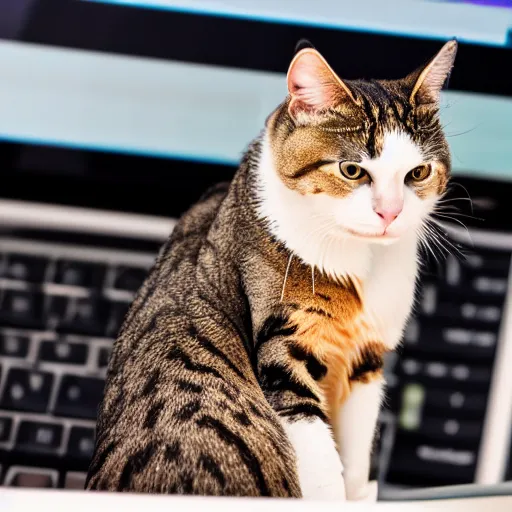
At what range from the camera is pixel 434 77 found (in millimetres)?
326

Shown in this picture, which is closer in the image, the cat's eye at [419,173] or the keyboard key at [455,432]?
the cat's eye at [419,173]

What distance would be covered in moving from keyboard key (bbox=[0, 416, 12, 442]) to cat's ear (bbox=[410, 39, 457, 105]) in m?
0.35

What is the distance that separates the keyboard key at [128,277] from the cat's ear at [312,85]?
23 centimetres

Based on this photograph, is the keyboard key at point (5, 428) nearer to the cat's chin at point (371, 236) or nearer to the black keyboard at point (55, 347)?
the black keyboard at point (55, 347)

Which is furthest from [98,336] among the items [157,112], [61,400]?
[157,112]

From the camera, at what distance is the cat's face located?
32 cm

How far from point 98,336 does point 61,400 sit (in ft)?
0.17

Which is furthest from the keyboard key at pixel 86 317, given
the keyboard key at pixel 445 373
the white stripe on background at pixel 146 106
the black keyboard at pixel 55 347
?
the keyboard key at pixel 445 373

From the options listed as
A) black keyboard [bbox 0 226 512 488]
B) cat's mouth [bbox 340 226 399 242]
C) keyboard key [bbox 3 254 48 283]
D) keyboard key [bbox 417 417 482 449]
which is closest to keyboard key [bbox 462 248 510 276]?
black keyboard [bbox 0 226 512 488]

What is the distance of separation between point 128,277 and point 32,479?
6.2 inches

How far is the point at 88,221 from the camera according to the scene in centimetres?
53

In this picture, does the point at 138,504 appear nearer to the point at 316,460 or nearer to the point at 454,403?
the point at 316,460

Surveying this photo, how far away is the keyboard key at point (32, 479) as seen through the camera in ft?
1.55

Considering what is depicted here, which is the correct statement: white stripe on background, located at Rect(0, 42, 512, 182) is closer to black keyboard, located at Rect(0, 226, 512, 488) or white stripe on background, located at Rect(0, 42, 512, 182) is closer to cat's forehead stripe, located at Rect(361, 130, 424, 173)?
black keyboard, located at Rect(0, 226, 512, 488)
